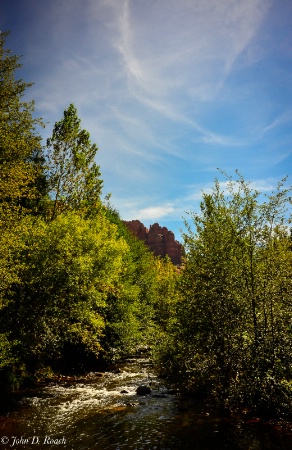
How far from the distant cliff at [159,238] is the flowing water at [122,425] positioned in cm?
15110

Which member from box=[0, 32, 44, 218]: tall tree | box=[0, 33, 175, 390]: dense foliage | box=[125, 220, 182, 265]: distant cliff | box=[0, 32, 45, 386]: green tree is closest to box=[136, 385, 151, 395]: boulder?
box=[0, 33, 175, 390]: dense foliage

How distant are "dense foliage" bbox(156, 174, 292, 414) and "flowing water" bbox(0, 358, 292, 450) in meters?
1.22

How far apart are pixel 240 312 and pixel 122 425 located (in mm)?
7558

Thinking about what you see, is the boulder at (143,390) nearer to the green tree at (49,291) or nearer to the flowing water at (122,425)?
the flowing water at (122,425)

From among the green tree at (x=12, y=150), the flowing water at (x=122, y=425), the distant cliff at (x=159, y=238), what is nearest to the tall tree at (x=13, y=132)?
the green tree at (x=12, y=150)

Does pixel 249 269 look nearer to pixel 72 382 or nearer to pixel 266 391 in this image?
pixel 266 391

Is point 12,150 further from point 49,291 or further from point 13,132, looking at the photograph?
point 49,291

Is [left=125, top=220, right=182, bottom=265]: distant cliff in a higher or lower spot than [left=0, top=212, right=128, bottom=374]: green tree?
higher

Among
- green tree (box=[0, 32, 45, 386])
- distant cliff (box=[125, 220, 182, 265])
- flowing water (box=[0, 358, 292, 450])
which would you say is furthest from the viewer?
distant cliff (box=[125, 220, 182, 265])

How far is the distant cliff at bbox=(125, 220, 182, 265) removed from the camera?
561ft

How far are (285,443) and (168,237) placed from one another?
163832 millimetres

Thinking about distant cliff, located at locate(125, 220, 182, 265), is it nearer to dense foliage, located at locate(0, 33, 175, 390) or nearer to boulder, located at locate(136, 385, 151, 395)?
dense foliage, located at locate(0, 33, 175, 390)

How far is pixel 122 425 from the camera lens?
1399cm

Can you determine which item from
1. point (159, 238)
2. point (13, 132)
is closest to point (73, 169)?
point (13, 132)
